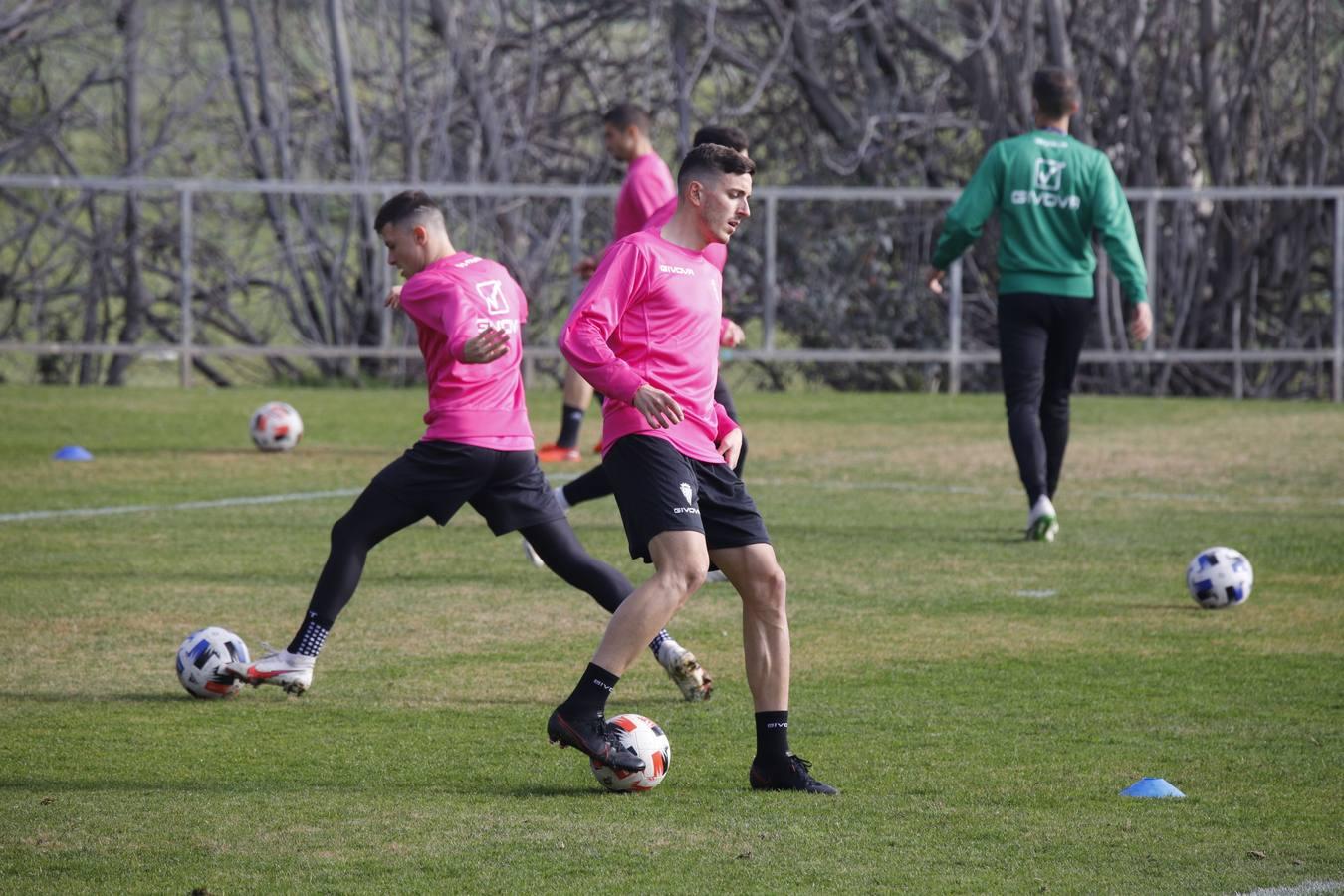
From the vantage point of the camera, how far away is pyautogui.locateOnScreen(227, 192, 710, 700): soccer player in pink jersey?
6422mm

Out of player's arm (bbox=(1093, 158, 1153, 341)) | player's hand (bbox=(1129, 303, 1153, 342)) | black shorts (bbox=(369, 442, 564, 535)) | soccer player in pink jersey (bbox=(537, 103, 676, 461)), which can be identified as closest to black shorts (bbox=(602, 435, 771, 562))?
black shorts (bbox=(369, 442, 564, 535))

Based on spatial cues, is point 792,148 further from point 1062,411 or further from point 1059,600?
point 1059,600

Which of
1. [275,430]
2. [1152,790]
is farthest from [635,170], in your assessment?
[1152,790]

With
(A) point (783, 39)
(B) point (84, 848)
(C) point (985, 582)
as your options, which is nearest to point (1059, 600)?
(C) point (985, 582)

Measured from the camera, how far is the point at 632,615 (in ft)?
17.4

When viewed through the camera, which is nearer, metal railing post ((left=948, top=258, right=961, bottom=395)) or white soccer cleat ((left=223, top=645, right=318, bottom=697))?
white soccer cleat ((left=223, top=645, right=318, bottom=697))

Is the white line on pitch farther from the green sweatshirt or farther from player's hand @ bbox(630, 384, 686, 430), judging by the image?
player's hand @ bbox(630, 384, 686, 430)

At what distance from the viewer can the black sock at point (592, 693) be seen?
17.3ft

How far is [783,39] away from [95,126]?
783 centimetres

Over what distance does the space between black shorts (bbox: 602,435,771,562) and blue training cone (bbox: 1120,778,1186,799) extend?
1.18 m

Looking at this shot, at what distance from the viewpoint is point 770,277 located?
20109 mm

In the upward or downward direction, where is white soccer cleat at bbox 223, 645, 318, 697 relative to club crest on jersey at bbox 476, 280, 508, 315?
downward

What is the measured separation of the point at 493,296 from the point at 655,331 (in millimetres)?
1253

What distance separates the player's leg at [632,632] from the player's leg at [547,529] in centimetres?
112
